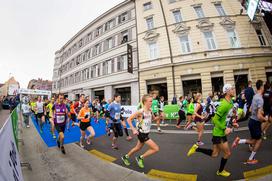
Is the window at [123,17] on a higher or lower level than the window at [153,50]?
higher

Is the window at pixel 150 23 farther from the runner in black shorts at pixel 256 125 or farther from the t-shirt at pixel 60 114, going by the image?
the runner in black shorts at pixel 256 125

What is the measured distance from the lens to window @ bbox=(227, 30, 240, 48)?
52.4 ft

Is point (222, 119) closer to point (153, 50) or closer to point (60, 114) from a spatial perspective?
point (60, 114)

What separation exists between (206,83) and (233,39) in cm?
593

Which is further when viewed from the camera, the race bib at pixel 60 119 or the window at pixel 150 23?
the window at pixel 150 23

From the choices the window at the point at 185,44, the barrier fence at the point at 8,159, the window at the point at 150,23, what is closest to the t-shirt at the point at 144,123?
the barrier fence at the point at 8,159

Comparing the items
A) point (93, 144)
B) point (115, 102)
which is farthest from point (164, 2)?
point (93, 144)

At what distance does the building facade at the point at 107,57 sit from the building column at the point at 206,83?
7.98 metres

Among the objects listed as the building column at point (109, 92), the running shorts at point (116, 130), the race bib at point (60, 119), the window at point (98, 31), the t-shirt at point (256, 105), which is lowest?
the running shorts at point (116, 130)

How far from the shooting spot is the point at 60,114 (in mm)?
5707

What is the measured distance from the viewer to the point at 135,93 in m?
19.5

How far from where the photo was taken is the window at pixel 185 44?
1694 centimetres

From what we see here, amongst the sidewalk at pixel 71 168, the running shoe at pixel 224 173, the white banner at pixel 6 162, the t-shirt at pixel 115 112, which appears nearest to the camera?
the white banner at pixel 6 162

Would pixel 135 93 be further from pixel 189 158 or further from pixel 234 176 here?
pixel 234 176
